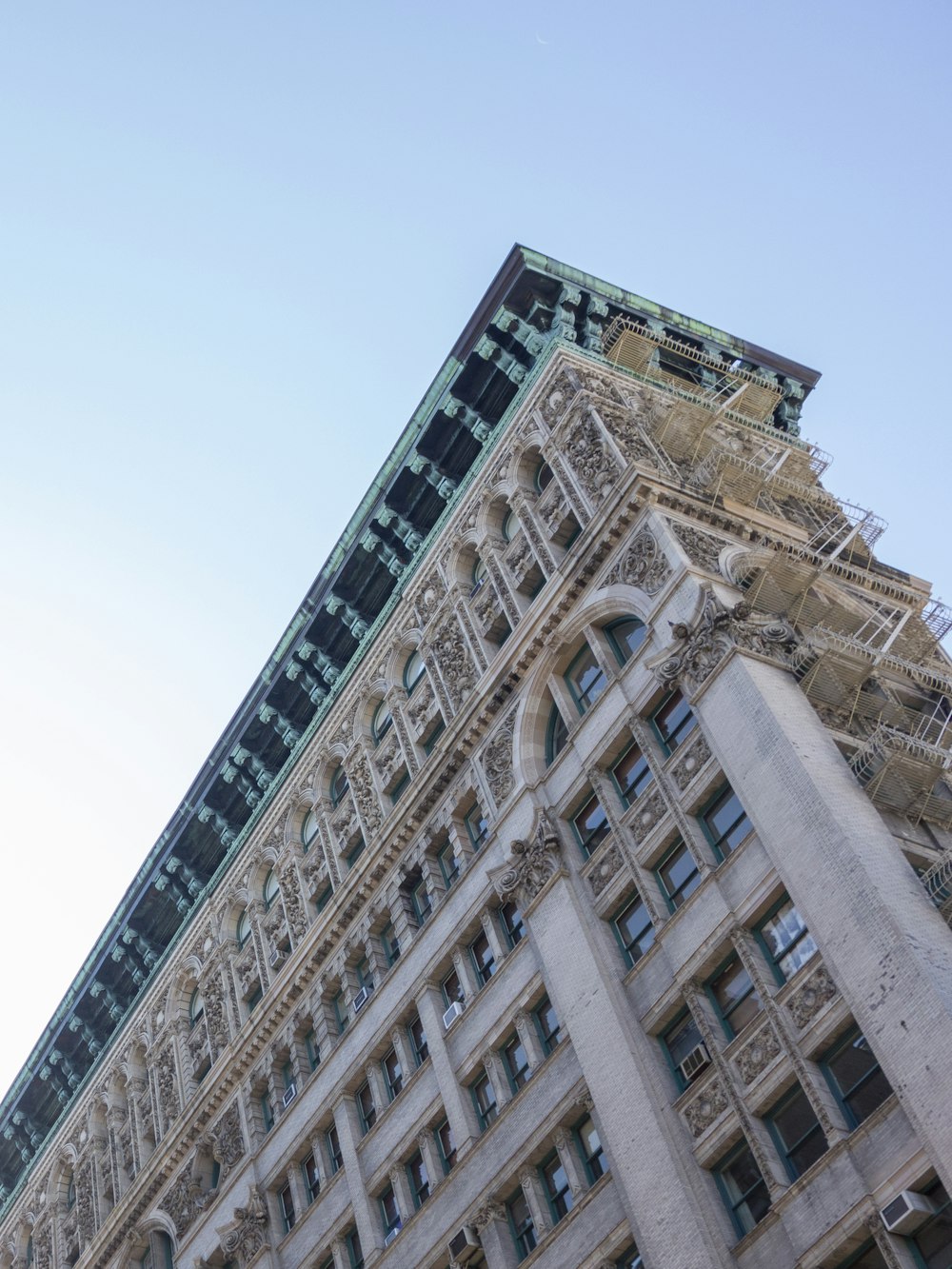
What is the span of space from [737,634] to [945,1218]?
38.9 feet

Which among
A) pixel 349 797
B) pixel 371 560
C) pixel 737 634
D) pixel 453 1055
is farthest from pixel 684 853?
pixel 371 560

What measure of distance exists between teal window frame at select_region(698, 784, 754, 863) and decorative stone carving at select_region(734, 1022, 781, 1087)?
3.55 metres

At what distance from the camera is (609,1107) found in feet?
93.6

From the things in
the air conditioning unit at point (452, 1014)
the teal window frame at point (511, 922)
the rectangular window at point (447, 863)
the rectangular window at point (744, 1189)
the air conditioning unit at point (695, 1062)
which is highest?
the rectangular window at point (447, 863)

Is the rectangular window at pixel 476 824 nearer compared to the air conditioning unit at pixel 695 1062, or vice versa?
the air conditioning unit at pixel 695 1062

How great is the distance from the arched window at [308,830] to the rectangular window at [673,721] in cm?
1543

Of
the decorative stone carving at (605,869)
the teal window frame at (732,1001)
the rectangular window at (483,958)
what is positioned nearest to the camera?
the teal window frame at (732,1001)

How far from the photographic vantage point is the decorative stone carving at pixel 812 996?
84.1 feet

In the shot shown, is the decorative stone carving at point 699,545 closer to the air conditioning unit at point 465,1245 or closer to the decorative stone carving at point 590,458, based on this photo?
the decorative stone carving at point 590,458

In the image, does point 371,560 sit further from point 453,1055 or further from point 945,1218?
point 945,1218

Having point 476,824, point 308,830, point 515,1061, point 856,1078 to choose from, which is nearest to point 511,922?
point 515,1061

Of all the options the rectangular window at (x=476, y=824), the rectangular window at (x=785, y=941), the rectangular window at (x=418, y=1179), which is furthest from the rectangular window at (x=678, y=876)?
the rectangular window at (x=418, y=1179)

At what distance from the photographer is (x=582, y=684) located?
35688 mm

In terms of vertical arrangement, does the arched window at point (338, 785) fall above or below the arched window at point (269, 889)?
above
